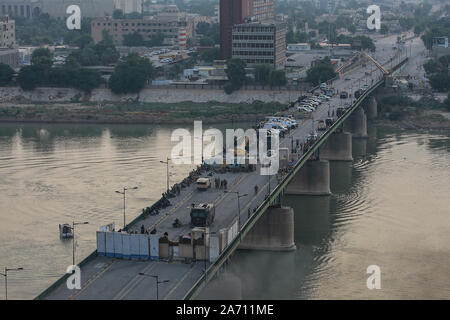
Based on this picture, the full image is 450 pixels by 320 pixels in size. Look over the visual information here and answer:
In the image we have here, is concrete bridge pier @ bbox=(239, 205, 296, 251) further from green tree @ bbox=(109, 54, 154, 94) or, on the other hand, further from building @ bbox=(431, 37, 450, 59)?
building @ bbox=(431, 37, 450, 59)

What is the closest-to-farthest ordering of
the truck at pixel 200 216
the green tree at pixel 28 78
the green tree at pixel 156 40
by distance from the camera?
the truck at pixel 200 216, the green tree at pixel 28 78, the green tree at pixel 156 40

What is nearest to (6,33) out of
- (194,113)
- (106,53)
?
(106,53)

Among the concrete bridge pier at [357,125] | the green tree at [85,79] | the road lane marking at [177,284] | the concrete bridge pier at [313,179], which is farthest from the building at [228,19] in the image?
the road lane marking at [177,284]

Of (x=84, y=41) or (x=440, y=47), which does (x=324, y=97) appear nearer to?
(x=440, y=47)

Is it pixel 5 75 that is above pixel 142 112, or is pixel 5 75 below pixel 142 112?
above

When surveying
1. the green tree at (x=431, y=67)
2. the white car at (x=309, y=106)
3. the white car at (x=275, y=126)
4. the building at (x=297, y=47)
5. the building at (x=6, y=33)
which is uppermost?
the building at (x=6, y=33)

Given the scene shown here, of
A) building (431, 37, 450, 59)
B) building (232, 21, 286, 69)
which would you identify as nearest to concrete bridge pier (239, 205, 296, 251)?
building (232, 21, 286, 69)

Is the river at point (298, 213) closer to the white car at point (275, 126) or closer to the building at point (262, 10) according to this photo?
the white car at point (275, 126)
